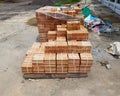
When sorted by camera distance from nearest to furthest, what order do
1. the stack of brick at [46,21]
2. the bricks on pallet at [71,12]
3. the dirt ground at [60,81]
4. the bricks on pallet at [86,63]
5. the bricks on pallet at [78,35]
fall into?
the dirt ground at [60,81] → the bricks on pallet at [86,63] → the bricks on pallet at [78,35] → the stack of brick at [46,21] → the bricks on pallet at [71,12]

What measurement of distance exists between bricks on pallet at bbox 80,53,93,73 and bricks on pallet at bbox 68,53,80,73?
0.12 metres

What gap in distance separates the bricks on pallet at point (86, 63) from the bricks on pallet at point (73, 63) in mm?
117

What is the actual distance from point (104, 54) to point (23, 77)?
3.29 metres

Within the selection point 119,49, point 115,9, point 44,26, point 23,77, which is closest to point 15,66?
point 23,77

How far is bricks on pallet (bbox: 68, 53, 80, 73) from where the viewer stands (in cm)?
519

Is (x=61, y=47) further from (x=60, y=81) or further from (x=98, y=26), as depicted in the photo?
(x=98, y=26)

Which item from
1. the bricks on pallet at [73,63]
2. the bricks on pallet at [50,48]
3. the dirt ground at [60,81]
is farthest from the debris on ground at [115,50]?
the bricks on pallet at [50,48]

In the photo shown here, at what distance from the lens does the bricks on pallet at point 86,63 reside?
5184 mm

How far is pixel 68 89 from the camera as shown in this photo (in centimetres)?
489

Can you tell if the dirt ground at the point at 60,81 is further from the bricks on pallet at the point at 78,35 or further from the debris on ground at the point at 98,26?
the debris on ground at the point at 98,26

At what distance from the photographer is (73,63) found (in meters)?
5.23

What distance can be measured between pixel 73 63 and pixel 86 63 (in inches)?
14.9

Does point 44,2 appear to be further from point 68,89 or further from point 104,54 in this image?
point 68,89

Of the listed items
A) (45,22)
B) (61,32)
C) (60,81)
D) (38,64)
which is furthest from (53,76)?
(45,22)
